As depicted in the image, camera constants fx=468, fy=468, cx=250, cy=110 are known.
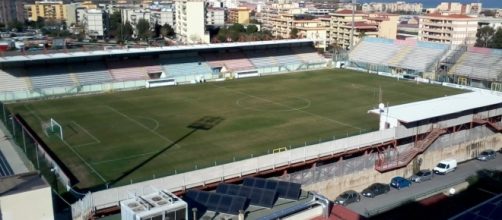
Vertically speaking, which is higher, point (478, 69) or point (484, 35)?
point (484, 35)

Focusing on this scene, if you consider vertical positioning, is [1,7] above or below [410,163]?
above

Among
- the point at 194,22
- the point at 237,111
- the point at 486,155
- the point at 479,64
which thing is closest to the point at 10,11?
the point at 194,22

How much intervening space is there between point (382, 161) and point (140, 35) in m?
86.0

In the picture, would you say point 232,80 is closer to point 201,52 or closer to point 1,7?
point 201,52

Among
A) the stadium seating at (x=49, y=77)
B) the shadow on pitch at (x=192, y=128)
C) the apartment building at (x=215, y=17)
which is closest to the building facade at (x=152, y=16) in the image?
the apartment building at (x=215, y=17)

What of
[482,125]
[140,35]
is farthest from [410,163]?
[140,35]

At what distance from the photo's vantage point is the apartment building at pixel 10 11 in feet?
426

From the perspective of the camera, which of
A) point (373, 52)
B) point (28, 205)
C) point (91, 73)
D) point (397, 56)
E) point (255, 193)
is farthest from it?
point (373, 52)

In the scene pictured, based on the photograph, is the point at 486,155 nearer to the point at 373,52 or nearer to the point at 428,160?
the point at 428,160

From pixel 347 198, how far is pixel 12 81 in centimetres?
2991

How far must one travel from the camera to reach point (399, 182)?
87.6 ft

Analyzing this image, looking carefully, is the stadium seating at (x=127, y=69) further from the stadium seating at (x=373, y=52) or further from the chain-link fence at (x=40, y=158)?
the stadium seating at (x=373, y=52)

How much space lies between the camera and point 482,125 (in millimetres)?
32375

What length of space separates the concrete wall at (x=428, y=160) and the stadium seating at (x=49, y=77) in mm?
26446
